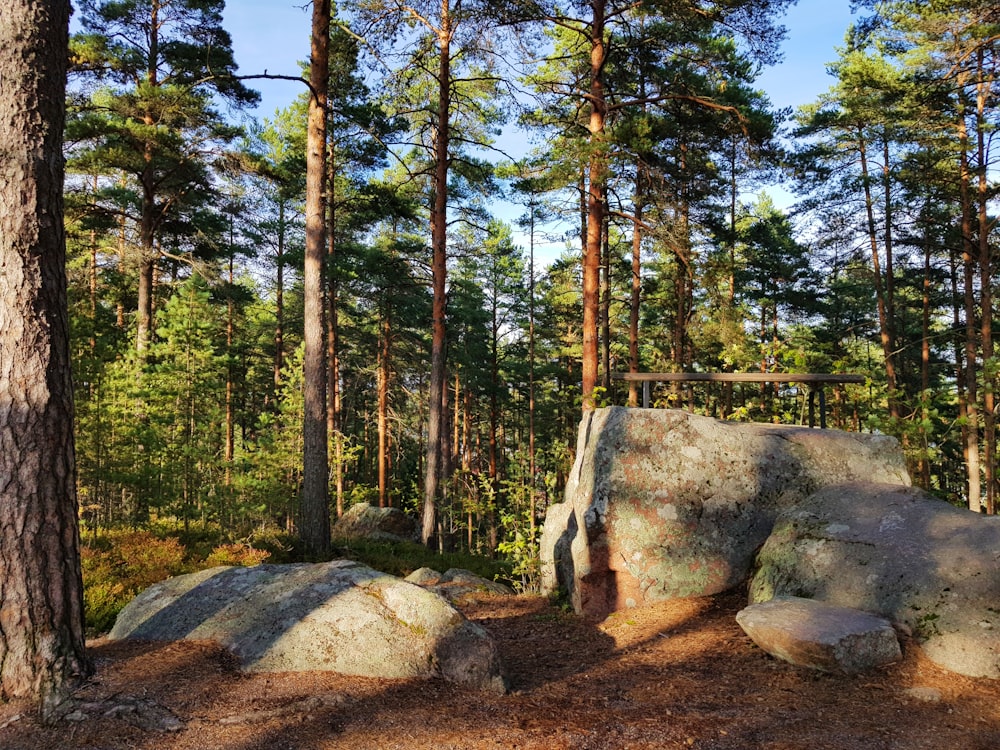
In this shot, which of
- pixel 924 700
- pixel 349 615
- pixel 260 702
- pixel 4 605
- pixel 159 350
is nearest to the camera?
pixel 4 605

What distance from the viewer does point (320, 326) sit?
9625mm

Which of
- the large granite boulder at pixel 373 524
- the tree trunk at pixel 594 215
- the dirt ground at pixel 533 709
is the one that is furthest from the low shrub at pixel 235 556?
the large granite boulder at pixel 373 524

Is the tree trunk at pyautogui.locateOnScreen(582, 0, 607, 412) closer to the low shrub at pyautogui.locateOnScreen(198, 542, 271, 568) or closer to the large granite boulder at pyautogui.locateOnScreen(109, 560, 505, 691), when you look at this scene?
the low shrub at pyautogui.locateOnScreen(198, 542, 271, 568)

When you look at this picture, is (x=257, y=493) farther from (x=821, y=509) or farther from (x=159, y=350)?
(x=821, y=509)

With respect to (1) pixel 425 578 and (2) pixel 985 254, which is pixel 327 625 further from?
(2) pixel 985 254

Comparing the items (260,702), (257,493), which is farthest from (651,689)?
(257,493)

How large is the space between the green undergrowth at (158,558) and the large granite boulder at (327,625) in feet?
3.60

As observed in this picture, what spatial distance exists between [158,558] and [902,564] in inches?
314

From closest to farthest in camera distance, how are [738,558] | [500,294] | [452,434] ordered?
[738,558], [500,294], [452,434]

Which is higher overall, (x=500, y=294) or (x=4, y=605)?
(x=500, y=294)

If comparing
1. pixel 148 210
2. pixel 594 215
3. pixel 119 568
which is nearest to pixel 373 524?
pixel 148 210

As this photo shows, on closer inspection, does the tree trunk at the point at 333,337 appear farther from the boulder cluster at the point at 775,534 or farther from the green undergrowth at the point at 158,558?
the boulder cluster at the point at 775,534

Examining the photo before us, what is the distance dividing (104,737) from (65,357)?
202 cm

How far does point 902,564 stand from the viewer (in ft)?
15.5
